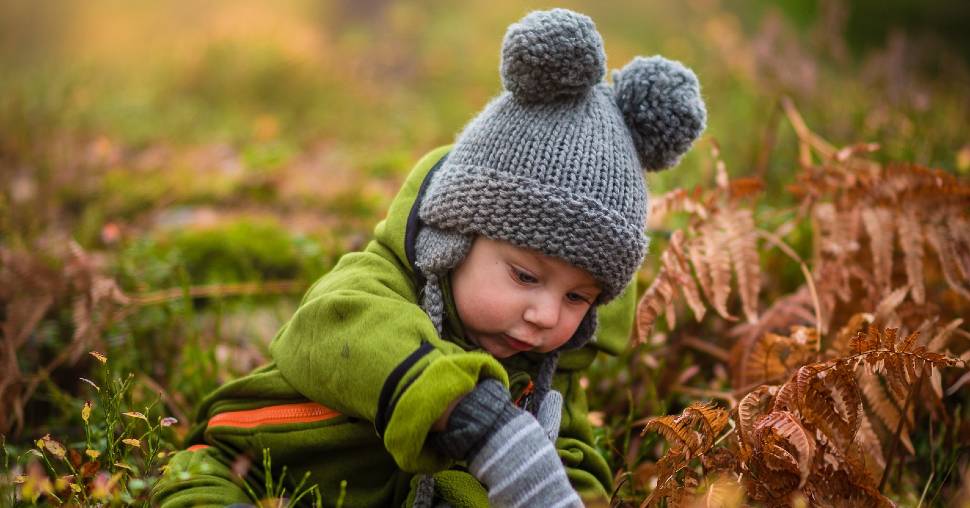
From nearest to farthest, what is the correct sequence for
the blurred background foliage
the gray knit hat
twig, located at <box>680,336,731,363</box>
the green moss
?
the gray knit hat, twig, located at <box>680,336,731,363</box>, the blurred background foliage, the green moss

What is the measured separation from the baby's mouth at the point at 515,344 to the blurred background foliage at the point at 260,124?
1.31 metres

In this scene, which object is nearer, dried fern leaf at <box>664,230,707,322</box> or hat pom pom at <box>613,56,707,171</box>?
hat pom pom at <box>613,56,707,171</box>

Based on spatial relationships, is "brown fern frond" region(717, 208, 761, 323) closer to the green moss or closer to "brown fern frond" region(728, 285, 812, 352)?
"brown fern frond" region(728, 285, 812, 352)

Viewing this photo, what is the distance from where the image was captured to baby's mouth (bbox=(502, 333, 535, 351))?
2.14m

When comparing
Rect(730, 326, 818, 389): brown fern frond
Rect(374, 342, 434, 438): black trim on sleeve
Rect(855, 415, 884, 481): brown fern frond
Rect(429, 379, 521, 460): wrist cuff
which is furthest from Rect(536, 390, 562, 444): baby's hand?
Rect(855, 415, 884, 481): brown fern frond

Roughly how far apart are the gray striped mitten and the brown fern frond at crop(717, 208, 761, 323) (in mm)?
1294

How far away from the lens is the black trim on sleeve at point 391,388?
1.80 meters

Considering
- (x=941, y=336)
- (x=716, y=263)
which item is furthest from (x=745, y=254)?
(x=941, y=336)

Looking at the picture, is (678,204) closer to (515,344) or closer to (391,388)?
(515,344)

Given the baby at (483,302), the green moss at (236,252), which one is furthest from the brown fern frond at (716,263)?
the green moss at (236,252)

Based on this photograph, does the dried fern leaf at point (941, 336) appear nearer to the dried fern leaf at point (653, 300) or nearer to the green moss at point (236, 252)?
the dried fern leaf at point (653, 300)

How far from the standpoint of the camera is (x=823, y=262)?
3104 millimetres

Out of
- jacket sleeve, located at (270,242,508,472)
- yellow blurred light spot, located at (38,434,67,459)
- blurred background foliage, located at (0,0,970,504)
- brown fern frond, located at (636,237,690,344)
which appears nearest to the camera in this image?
jacket sleeve, located at (270,242,508,472)

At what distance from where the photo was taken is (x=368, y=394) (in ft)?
6.06
